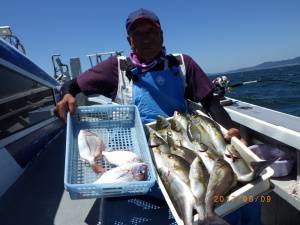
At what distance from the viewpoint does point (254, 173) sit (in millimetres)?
1987

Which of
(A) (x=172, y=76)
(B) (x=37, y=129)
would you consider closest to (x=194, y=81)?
(A) (x=172, y=76)

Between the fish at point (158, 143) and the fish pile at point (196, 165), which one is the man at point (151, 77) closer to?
the fish pile at point (196, 165)

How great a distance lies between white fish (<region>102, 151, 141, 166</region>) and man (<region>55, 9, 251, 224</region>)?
759 mm

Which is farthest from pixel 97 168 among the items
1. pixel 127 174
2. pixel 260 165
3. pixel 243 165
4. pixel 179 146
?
pixel 260 165

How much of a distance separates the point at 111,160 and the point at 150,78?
103 cm

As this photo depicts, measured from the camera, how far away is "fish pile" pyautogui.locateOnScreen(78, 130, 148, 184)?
2217mm

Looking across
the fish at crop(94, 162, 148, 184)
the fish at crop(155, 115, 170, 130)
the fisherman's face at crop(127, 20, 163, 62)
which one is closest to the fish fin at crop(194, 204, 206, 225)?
the fish at crop(94, 162, 148, 184)

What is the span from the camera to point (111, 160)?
2.55m

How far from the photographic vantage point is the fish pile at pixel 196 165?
1922 mm

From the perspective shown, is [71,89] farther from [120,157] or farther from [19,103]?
[19,103]

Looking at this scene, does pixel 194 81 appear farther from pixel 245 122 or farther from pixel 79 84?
pixel 79 84

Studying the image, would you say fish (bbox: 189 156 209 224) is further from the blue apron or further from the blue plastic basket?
the blue apron

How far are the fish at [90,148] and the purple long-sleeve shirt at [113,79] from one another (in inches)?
29.9

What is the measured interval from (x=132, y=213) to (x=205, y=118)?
1.00 metres
